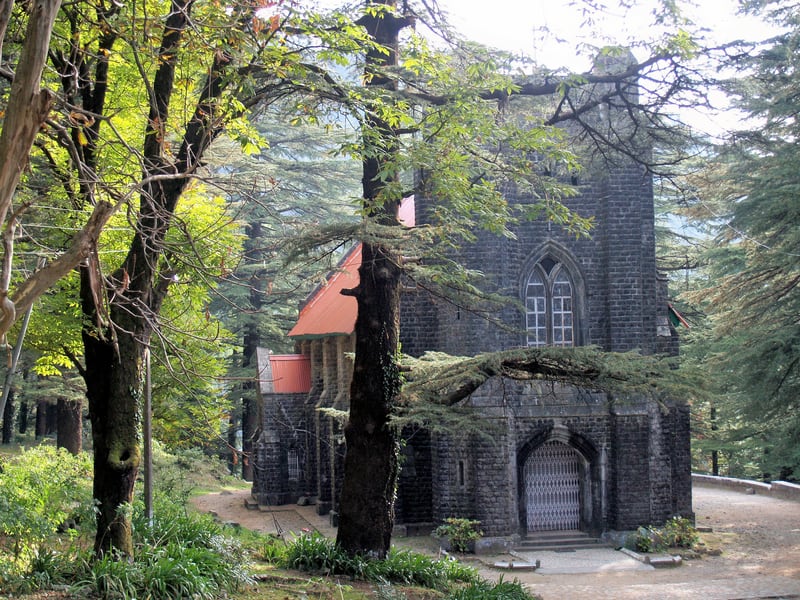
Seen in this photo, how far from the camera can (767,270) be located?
2072cm

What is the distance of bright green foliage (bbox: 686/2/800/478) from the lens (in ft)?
62.1

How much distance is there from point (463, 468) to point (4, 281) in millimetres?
15848

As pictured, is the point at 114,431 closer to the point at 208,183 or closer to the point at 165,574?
the point at 165,574

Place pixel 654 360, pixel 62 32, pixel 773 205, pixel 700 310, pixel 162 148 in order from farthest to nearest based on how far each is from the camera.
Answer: pixel 700 310
pixel 773 205
pixel 654 360
pixel 62 32
pixel 162 148

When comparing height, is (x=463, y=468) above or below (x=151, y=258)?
below

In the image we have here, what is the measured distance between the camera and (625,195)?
20328mm

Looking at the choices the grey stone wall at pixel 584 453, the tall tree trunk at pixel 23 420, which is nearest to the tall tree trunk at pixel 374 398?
the grey stone wall at pixel 584 453

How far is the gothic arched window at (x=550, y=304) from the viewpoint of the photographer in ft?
67.5

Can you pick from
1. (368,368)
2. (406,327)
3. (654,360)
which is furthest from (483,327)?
(654,360)

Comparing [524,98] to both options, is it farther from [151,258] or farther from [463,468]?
[463,468]

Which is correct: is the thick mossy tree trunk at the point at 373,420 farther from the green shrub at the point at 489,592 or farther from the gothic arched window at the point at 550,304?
the gothic arched window at the point at 550,304

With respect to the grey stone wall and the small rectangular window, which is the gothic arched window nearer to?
the grey stone wall

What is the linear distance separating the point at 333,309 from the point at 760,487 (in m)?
15.0

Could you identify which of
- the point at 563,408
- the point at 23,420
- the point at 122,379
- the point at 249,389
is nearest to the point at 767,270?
the point at 563,408
